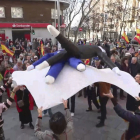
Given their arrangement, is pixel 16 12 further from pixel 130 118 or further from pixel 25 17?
pixel 130 118

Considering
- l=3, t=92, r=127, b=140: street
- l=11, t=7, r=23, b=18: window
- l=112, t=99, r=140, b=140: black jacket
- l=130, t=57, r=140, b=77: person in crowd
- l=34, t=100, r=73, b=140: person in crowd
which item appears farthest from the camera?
l=11, t=7, r=23, b=18: window

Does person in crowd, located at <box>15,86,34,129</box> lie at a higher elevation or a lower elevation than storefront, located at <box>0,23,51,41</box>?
lower

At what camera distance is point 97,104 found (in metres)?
5.59

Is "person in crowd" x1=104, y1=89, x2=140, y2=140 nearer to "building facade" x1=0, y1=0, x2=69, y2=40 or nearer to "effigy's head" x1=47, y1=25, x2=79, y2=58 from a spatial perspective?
"effigy's head" x1=47, y1=25, x2=79, y2=58

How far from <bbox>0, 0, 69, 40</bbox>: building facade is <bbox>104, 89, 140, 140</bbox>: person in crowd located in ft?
81.8

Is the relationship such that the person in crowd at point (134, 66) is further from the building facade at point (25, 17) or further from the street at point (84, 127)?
the building facade at point (25, 17)

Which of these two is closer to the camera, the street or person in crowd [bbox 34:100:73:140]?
person in crowd [bbox 34:100:73:140]

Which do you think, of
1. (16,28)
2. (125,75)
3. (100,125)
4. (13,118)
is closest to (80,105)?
(100,125)

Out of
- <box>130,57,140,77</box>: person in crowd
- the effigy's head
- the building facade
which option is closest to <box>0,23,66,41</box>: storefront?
the building facade

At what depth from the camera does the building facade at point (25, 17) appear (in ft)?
86.5

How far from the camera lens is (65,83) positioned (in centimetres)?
309

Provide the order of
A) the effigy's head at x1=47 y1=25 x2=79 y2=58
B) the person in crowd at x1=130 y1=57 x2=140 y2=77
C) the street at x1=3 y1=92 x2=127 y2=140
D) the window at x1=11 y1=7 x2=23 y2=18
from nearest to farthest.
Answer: the effigy's head at x1=47 y1=25 x2=79 y2=58, the street at x1=3 y1=92 x2=127 y2=140, the person in crowd at x1=130 y1=57 x2=140 y2=77, the window at x1=11 y1=7 x2=23 y2=18

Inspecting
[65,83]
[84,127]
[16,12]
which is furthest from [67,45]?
[16,12]

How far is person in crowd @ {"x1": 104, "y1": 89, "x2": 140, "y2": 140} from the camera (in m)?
2.62
